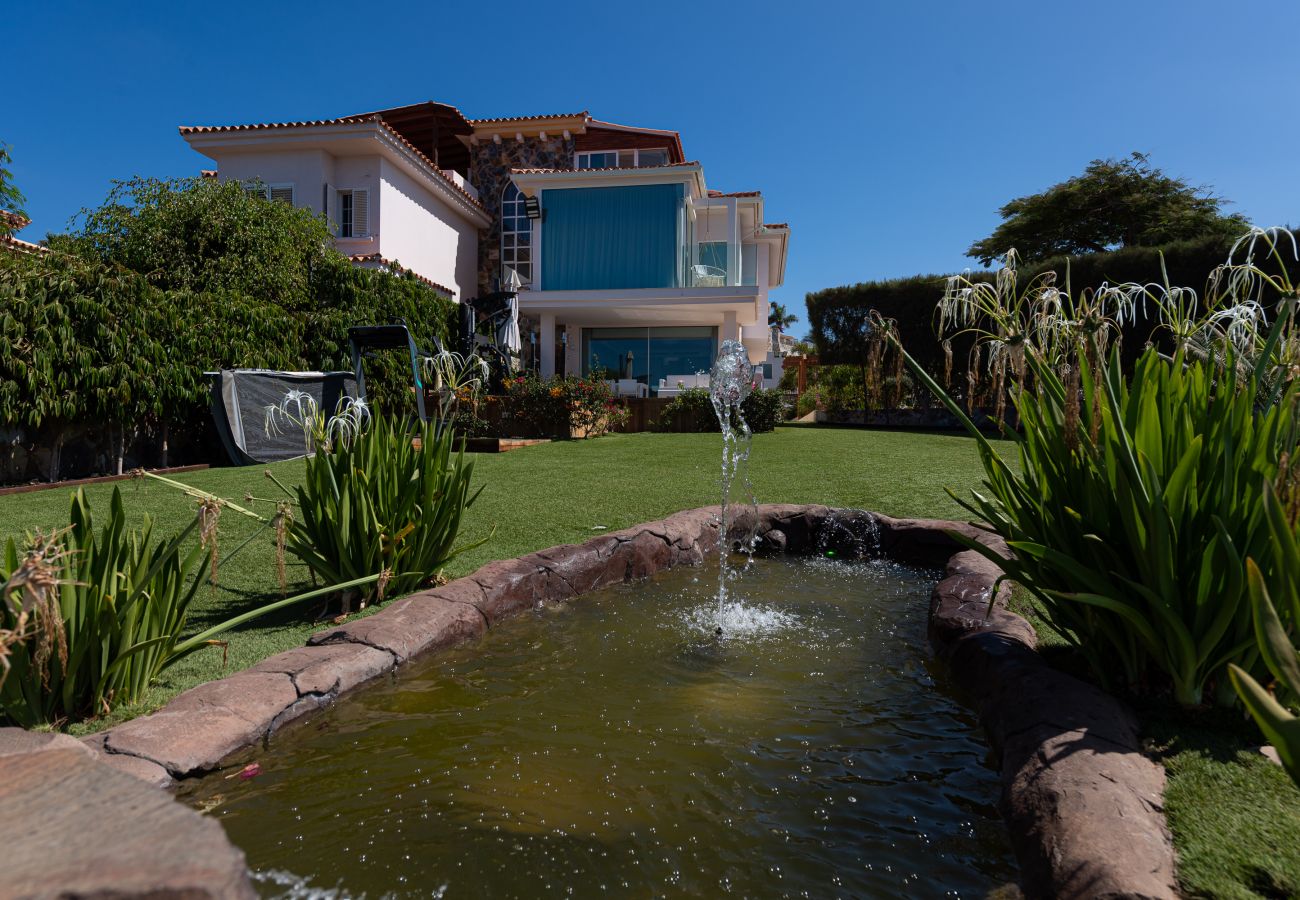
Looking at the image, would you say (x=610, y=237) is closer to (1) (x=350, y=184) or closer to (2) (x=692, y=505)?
(1) (x=350, y=184)

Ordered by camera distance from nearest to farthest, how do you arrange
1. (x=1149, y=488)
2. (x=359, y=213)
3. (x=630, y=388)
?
1. (x=1149, y=488)
2. (x=359, y=213)
3. (x=630, y=388)

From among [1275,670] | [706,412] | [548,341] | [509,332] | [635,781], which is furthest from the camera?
[548,341]

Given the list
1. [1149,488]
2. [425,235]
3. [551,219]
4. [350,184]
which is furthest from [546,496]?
[425,235]

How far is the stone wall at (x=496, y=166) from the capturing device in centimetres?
2386

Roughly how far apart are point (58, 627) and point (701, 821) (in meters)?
1.91

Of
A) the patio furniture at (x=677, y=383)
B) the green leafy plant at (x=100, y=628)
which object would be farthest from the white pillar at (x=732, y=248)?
the green leafy plant at (x=100, y=628)

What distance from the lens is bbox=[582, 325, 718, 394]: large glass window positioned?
21.4 meters

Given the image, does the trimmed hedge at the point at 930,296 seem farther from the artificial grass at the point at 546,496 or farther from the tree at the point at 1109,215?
the tree at the point at 1109,215

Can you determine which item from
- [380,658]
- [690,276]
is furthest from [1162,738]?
[690,276]

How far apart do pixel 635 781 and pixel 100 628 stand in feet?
6.43

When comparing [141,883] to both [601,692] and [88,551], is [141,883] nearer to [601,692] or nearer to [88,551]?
[88,551]

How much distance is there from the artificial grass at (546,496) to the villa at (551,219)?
23.5ft

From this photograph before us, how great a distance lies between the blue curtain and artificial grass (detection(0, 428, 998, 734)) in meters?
8.61

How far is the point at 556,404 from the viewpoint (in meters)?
14.7
